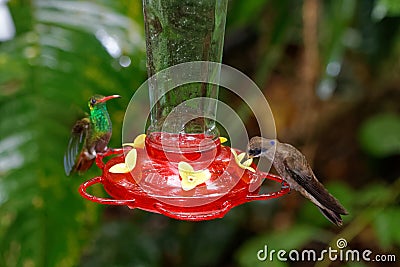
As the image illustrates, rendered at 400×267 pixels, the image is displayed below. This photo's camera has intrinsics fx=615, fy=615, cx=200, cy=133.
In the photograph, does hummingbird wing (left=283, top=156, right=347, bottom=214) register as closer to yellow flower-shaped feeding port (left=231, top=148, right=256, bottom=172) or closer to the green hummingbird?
yellow flower-shaped feeding port (left=231, top=148, right=256, bottom=172)

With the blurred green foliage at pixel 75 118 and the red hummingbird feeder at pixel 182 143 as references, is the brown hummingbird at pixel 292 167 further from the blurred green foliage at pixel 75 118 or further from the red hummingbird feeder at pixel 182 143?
the blurred green foliage at pixel 75 118

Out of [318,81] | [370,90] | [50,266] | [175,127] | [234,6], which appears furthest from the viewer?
[370,90]

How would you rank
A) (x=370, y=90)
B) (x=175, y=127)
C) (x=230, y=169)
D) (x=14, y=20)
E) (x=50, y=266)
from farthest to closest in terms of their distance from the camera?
(x=370, y=90)
(x=14, y=20)
(x=50, y=266)
(x=175, y=127)
(x=230, y=169)

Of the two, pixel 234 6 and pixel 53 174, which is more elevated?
pixel 234 6

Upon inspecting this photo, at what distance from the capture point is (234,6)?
6.88 feet

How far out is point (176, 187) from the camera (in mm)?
971

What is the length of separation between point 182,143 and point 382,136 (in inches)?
47.6

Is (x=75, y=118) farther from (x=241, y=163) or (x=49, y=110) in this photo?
(x=241, y=163)

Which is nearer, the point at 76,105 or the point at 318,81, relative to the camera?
the point at 76,105

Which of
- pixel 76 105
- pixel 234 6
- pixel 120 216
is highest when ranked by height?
pixel 234 6

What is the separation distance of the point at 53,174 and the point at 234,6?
954 millimetres

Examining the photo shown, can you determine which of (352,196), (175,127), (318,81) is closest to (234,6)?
(318,81)

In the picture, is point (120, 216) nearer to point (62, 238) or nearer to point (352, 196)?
point (352, 196)

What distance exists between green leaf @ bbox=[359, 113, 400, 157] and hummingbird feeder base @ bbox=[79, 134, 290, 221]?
3.63 ft
